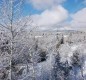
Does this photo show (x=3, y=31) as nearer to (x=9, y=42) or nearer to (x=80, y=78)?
(x=9, y=42)

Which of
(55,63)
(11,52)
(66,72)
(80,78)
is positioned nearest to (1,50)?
(11,52)

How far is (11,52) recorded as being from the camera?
12.6m

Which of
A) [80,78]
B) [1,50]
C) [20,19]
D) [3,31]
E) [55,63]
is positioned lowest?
[80,78]

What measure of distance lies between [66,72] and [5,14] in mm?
26506

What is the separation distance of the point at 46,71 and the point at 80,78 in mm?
11390

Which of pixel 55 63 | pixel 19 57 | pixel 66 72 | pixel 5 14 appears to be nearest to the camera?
pixel 5 14

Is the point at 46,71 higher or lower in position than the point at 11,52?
lower

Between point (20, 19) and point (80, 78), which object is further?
point (80, 78)

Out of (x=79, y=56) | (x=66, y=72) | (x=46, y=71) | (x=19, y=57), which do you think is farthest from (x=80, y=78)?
(x=19, y=57)

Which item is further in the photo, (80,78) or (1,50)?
(80,78)

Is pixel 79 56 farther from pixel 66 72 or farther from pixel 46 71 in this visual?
pixel 46 71

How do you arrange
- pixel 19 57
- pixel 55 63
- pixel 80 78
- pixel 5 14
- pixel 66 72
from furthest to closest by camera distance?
pixel 80 78
pixel 66 72
pixel 55 63
pixel 19 57
pixel 5 14

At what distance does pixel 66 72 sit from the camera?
36.8 metres

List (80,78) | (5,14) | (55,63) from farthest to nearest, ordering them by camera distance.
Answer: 1. (80,78)
2. (55,63)
3. (5,14)
